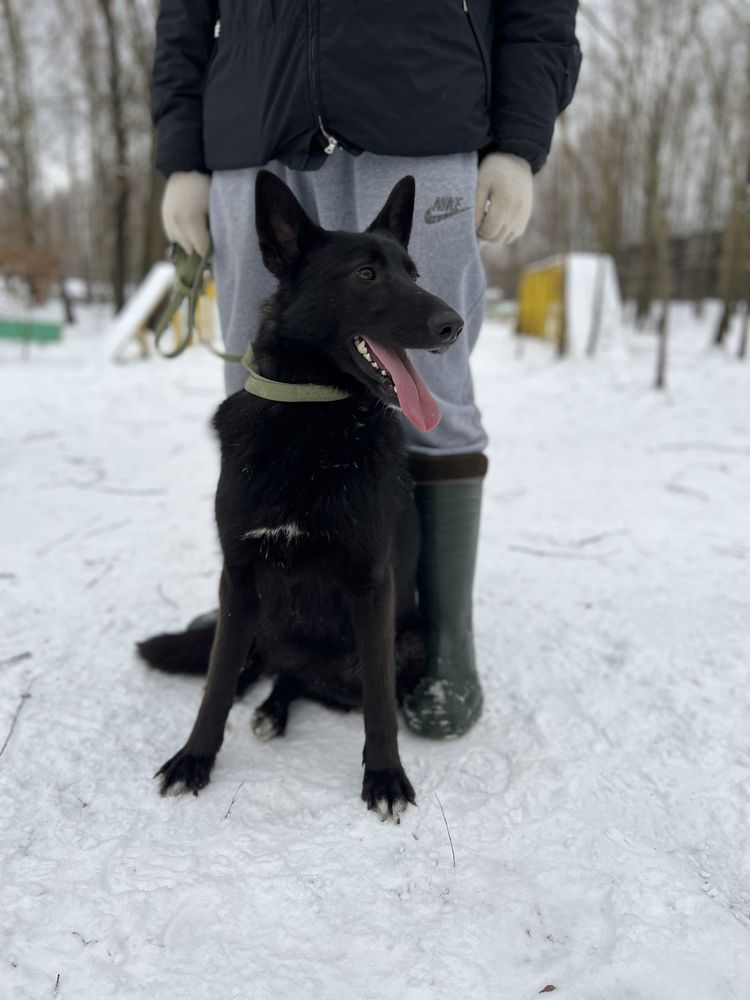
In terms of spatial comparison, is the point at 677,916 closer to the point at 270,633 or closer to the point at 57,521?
the point at 270,633

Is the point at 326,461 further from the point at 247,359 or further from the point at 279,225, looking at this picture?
the point at 279,225

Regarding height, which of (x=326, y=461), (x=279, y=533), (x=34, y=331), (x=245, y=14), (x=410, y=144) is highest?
(x=245, y=14)

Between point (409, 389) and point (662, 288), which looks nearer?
point (409, 389)

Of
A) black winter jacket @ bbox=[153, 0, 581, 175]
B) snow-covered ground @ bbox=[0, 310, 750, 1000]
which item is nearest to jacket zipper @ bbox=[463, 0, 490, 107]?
black winter jacket @ bbox=[153, 0, 581, 175]

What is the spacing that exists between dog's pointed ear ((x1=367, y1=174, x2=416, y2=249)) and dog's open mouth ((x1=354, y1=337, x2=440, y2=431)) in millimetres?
314

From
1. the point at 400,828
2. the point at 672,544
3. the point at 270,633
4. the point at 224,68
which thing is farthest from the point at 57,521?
the point at 672,544

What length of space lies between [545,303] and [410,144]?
10897 millimetres

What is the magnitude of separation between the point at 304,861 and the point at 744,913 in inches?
30.0

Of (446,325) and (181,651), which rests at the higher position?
(446,325)

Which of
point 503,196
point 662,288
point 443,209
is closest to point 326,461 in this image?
point 443,209

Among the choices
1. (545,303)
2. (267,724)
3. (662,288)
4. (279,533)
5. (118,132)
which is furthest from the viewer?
(118,132)

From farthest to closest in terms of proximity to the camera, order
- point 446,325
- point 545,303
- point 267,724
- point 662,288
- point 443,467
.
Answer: point 545,303 < point 662,288 < point 443,467 < point 267,724 < point 446,325

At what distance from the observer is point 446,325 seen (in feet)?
4.26

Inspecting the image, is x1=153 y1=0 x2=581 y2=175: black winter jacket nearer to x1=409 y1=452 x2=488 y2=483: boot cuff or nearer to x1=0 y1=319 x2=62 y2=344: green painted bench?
x1=409 y1=452 x2=488 y2=483: boot cuff
